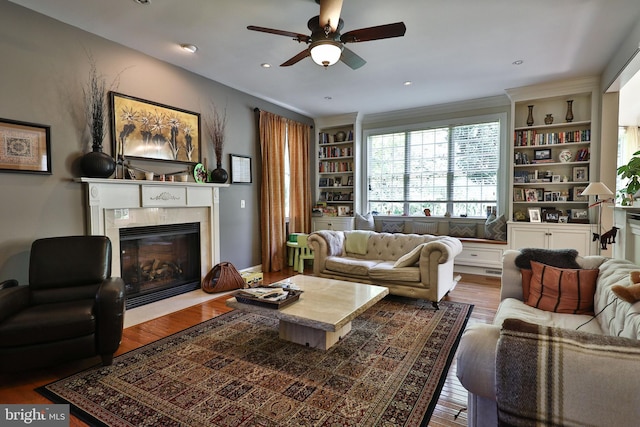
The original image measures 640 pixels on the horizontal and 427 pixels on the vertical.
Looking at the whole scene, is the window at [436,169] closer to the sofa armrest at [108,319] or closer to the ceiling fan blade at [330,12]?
the ceiling fan blade at [330,12]

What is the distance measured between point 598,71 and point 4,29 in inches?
243

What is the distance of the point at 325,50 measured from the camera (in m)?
2.46

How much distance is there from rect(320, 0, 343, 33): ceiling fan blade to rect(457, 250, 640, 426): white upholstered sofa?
2208mm

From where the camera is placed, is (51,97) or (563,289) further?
(51,97)

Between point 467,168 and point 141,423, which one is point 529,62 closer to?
point 467,168

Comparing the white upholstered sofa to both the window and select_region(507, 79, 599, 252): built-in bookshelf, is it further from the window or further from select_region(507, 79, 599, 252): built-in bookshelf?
the window

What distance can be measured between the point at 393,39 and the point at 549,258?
7.87 ft

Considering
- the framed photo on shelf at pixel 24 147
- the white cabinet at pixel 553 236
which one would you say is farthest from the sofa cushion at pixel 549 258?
the framed photo on shelf at pixel 24 147

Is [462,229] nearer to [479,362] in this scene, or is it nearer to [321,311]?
[321,311]

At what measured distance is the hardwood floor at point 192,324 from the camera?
1876mm

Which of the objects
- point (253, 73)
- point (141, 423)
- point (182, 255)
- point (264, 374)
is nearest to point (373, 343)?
point (264, 374)

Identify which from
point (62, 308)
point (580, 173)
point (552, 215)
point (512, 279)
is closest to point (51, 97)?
point (62, 308)

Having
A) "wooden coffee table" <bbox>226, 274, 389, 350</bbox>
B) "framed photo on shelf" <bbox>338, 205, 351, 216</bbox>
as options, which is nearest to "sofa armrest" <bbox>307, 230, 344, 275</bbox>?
"wooden coffee table" <bbox>226, 274, 389, 350</bbox>

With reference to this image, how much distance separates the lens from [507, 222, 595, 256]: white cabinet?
4277mm
